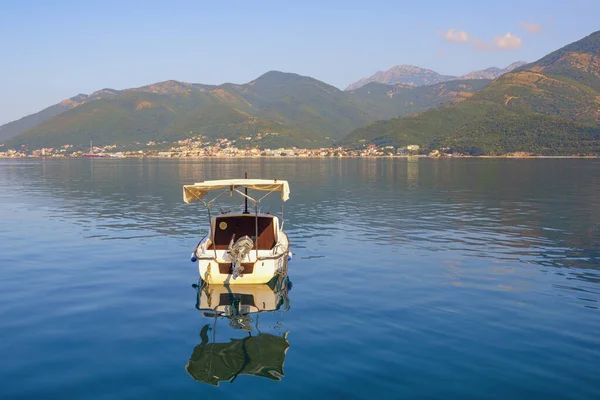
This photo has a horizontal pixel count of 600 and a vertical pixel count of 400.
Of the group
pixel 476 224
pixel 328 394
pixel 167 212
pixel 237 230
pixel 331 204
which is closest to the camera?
pixel 328 394

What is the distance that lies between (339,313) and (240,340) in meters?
4.74

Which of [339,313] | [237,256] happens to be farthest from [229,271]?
[339,313]

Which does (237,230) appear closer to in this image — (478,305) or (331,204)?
(478,305)

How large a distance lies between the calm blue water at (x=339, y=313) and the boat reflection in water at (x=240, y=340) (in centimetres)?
31

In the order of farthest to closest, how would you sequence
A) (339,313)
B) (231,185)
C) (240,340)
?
(231,185), (339,313), (240,340)

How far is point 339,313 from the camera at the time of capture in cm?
2100

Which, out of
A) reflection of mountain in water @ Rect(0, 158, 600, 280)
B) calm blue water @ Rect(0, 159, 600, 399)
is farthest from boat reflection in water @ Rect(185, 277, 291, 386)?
reflection of mountain in water @ Rect(0, 158, 600, 280)

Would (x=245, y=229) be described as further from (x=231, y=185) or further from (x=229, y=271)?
(x=229, y=271)

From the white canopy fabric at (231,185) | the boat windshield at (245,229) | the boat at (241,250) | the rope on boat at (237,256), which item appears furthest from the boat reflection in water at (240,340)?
the white canopy fabric at (231,185)

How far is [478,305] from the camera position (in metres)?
21.9

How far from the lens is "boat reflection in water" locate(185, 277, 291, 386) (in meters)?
15.5

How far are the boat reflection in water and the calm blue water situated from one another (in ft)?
1.03

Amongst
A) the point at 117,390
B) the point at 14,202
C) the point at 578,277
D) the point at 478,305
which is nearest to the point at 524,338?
the point at 478,305

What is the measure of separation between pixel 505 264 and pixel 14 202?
189ft
